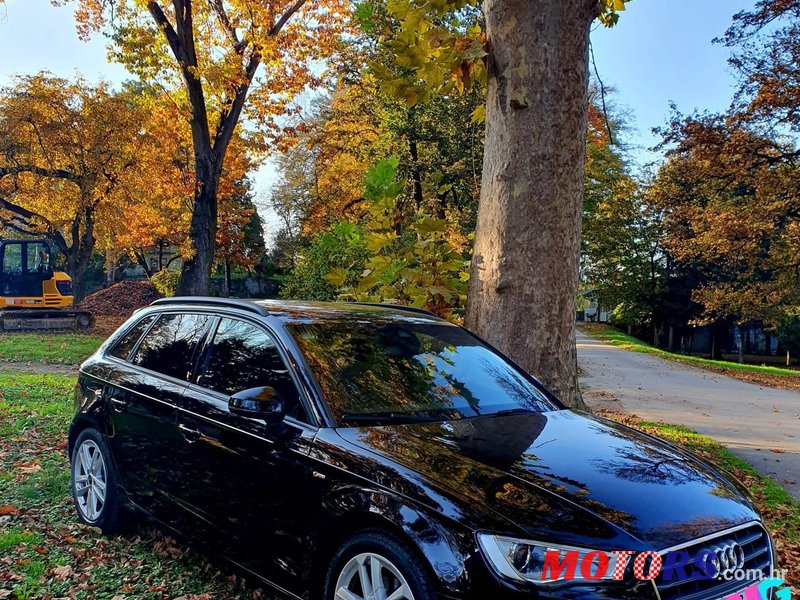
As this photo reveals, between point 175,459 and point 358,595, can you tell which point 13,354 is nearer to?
point 175,459

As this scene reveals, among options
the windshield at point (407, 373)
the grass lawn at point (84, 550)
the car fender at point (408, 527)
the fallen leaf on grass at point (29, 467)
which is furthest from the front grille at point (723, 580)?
the fallen leaf on grass at point (29, 467)

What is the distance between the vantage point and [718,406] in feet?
40.0

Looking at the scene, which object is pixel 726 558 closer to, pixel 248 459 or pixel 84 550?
pixel 248 459

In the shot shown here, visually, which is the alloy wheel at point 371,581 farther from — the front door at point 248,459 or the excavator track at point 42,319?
the excavator track at point 42,319

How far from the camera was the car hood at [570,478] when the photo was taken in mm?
2479

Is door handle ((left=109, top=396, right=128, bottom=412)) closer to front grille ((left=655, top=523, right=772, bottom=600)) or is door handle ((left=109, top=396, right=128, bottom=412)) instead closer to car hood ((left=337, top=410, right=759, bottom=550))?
car hood ((left=337, top=410, right=759, bottom=550))

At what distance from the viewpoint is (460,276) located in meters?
7.50

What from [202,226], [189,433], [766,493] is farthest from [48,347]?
[766,493]

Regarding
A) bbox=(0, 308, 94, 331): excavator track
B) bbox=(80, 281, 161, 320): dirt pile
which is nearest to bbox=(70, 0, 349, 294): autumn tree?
bbox=(0, 308, 94, 331): excavator track

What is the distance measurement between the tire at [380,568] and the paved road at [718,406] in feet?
17.3

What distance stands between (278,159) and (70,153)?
14.0m

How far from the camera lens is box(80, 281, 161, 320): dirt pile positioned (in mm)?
34812

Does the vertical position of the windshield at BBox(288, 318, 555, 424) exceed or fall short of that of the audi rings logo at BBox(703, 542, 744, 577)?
it exceeds it

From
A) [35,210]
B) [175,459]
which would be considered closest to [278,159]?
[35,210]
